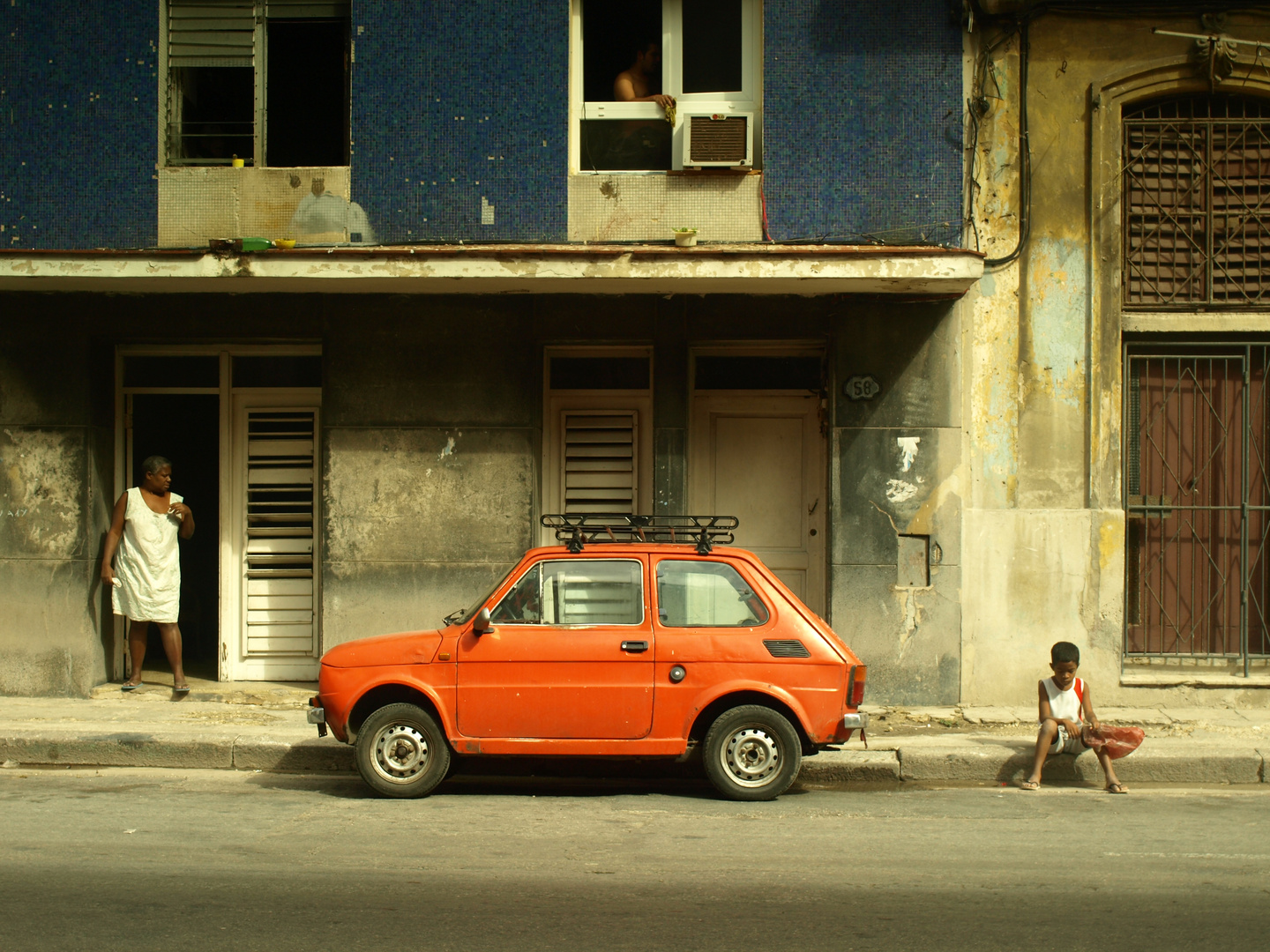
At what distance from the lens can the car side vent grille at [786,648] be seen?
6.38 m

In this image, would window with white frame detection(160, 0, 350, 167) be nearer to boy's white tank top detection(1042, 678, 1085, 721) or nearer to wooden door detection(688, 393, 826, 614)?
wooden door detection(688, 393, 826, 614)

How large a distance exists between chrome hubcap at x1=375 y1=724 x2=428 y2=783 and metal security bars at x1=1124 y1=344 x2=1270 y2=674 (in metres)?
5.96

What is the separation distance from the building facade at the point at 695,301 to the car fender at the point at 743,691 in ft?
8.89

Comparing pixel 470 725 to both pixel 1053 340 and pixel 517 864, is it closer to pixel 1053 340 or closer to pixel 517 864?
pixel 517 864

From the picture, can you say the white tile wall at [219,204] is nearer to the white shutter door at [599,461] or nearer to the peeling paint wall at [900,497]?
the white shutter door at [599,461]

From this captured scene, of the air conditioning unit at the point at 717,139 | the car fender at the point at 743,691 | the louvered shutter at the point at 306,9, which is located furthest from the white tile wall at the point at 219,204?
the car fender at the point at 743,691

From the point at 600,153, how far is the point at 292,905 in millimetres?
6609

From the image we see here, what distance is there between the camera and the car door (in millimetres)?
6375

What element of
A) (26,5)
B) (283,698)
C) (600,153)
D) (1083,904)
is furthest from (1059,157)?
(26,5)

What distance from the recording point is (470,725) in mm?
6426

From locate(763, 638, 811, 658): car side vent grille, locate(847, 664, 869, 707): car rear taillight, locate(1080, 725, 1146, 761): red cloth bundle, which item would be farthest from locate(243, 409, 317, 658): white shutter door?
locate(1080, 725, 1146, 761): red cloth bundle

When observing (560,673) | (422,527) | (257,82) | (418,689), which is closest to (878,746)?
(560,673)

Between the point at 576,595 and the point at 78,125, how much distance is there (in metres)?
6.18

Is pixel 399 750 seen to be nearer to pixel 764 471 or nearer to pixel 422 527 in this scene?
pixel 422 527
